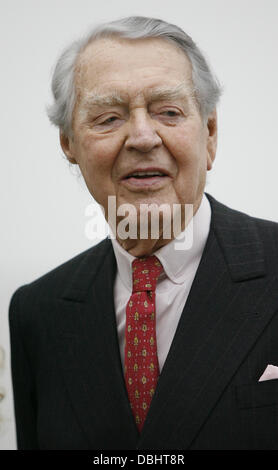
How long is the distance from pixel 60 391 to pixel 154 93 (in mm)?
853

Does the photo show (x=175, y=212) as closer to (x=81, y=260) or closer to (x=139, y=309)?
(x=139, y=309)

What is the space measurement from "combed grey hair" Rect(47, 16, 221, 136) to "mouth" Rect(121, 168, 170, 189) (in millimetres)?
230

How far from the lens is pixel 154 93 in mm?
1493

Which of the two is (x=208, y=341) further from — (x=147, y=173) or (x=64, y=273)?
(x=64, y=273)

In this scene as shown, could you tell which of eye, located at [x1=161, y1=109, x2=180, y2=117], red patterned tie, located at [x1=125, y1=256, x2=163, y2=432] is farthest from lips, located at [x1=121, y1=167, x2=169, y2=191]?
red patterned tie, located at [x1=125, y1=256, x2=163, y2=432]

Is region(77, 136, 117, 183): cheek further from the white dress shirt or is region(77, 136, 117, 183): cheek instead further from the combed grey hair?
the white dress shirt

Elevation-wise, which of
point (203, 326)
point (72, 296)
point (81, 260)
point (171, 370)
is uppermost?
point (81, 260)

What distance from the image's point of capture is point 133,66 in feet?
4.92

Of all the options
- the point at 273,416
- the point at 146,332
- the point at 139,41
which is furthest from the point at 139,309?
the point at 139,41

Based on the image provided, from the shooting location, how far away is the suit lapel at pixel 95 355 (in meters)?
1.52

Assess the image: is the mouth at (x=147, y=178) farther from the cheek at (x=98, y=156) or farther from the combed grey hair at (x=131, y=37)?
the combed grey hair at (x=131, y=37)

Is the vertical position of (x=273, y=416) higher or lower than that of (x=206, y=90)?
lower

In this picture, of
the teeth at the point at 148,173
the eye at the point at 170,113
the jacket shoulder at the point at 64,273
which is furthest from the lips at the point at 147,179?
the jacket shoulder at the point at 64,273

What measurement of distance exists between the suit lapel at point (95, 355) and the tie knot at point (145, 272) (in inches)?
4.6
